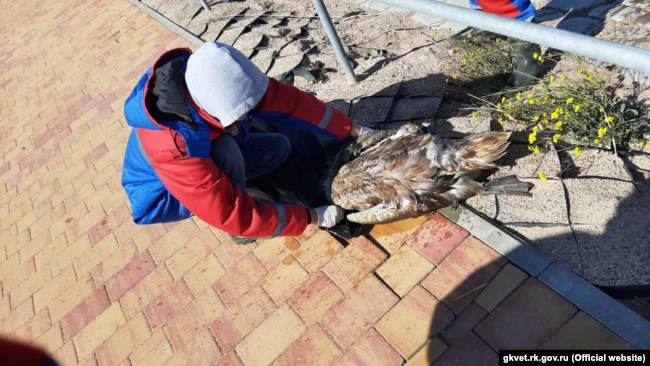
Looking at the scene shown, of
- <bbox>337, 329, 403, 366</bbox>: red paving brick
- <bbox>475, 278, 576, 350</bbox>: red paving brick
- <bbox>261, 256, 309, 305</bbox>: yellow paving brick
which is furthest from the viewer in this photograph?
<bbox>261, 256, 309, 305</bbox>: yellow paving brick

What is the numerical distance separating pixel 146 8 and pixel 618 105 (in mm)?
6683

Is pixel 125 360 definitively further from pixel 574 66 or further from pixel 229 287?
pixel 574 66

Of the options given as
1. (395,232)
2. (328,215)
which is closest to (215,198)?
(328,215)

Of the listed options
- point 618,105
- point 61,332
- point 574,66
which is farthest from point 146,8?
point 618,105

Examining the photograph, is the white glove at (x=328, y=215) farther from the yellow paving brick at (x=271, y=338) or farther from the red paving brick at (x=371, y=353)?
the red paving brick at (x=371, y=353)

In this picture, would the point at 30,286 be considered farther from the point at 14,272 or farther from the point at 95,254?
the point at 95,254

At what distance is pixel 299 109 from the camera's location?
3.11 meters

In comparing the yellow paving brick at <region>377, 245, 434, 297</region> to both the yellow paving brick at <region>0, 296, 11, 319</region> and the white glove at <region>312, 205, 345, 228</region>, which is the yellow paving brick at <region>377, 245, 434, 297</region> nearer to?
the white glove at <region>312, 205, 345, 228</region>

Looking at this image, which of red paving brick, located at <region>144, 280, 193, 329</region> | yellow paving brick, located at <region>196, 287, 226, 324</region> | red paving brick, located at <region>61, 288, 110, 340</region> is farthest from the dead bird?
red paving brick, located at <region>61, 288, 110, 340</region>

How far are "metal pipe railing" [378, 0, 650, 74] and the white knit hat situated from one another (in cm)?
90

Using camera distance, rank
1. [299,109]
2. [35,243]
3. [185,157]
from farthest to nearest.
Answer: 1. [35,243]
2. [299,109]
3. [185,157]

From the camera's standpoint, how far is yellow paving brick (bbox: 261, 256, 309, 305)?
298cm

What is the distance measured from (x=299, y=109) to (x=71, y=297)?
246cm

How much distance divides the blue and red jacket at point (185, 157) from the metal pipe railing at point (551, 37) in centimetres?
120
